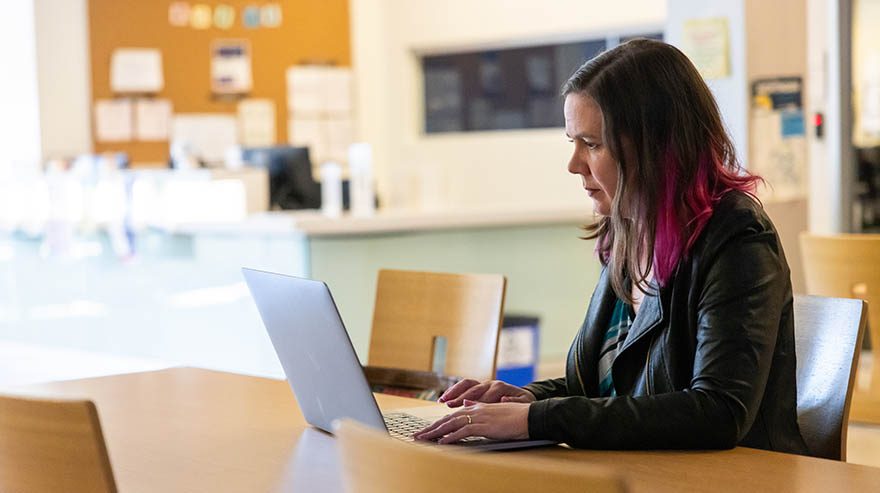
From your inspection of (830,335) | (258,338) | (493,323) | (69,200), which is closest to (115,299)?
(69,200)

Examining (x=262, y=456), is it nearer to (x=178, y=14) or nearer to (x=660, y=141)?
(x=660, y=141)

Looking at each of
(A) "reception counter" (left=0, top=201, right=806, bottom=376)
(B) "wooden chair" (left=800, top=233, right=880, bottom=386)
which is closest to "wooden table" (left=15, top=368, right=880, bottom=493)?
(B) "wooden chair" (left=800, top=233, right=880, bottom=386)

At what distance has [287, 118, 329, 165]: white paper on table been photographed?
30.1 feet

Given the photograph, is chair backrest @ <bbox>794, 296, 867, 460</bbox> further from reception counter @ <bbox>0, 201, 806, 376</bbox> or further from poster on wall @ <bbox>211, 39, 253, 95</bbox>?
poster on wall @ <bbox>211, 39, 253, 95</bbox>

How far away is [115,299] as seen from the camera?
19.4ft

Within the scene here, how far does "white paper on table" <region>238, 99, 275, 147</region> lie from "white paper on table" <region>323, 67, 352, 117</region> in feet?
1.45

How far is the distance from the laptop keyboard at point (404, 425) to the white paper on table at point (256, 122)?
7.13 m

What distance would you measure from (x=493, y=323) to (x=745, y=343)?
911mm

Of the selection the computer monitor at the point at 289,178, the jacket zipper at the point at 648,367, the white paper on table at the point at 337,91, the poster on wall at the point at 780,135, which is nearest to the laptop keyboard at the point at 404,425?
the jacket zipper at the point at 648,367

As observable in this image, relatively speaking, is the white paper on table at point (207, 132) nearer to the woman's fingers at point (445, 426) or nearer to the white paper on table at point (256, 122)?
the white paper on table at point (256, 122)

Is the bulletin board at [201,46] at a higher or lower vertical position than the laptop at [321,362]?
higher

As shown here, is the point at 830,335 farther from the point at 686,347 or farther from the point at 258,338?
the point at 258,338

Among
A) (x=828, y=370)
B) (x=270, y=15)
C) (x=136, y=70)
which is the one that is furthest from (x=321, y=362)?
(x=270, y=15)

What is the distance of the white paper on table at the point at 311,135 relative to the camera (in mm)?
9164
